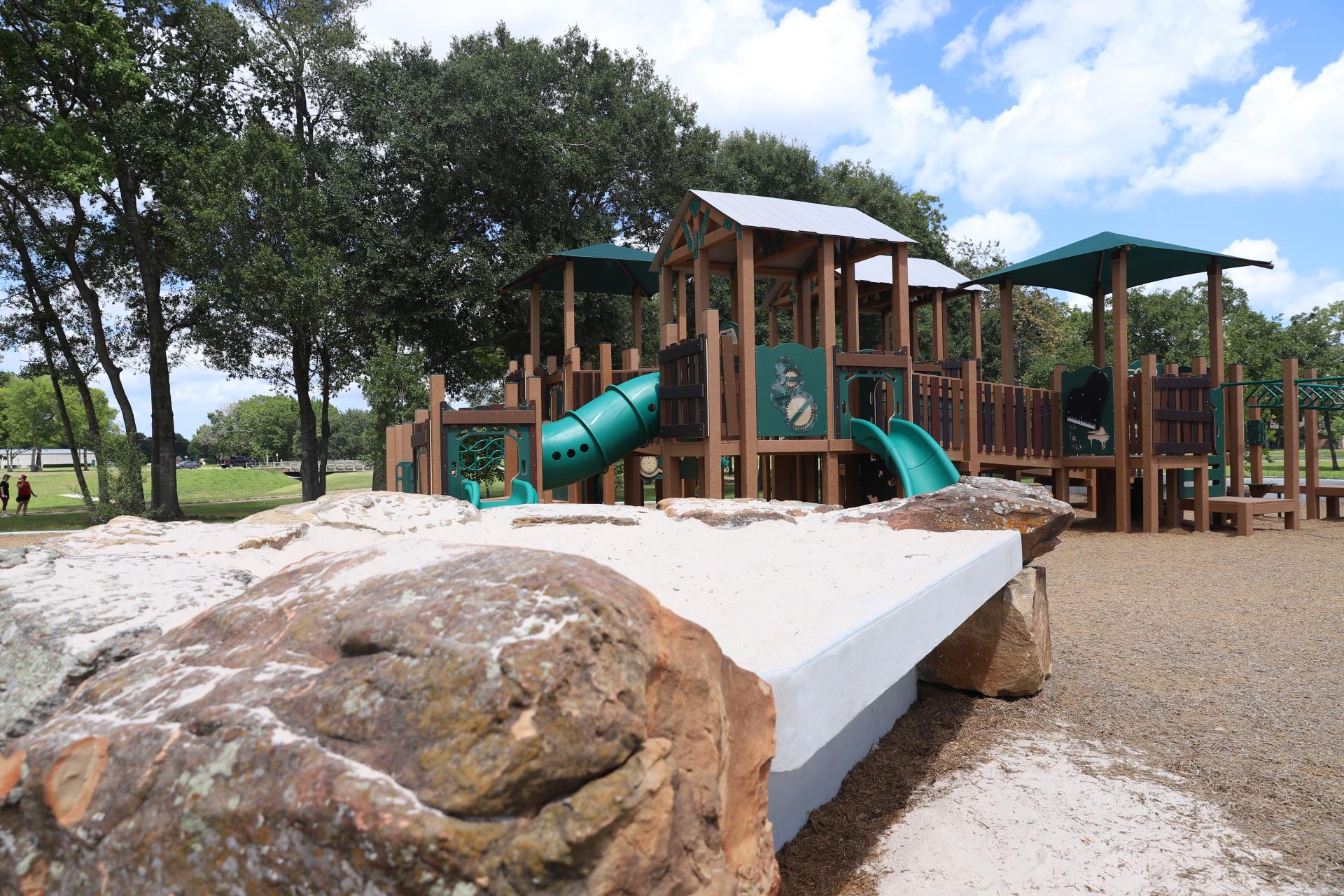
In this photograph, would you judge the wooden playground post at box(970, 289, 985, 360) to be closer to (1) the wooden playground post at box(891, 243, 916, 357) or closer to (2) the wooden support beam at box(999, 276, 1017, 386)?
(2) the wooden support beam at box(999, 276, 1017, 386)

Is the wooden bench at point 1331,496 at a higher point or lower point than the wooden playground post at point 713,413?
lower

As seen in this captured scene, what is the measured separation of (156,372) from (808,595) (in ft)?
75.8

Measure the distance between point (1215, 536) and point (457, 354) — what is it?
61.0 feet

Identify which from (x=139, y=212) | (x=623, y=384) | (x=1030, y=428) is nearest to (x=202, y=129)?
(x=139, y=212)

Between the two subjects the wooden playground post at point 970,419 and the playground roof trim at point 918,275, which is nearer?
the wooden playground post at point 970,419

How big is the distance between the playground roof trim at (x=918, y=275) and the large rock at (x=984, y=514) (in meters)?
11.3

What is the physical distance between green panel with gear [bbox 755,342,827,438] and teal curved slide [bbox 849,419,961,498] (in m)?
0.63

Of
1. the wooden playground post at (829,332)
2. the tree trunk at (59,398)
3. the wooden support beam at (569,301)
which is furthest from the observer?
the tree trunk at (59,398)

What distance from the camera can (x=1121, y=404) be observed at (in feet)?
43.0

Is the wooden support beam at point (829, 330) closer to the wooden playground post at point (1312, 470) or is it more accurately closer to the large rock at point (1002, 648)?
the large rock at point (1002, 648)

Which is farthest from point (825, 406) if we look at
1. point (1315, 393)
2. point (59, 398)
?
point (59, 398)

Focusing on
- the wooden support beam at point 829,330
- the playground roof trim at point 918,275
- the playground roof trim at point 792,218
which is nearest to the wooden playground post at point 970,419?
the playground roof trim at point 792,218

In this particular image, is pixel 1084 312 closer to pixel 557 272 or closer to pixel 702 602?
pixel 557 272

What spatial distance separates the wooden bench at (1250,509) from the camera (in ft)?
41.2
